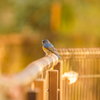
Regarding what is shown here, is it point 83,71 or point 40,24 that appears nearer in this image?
point 83,71

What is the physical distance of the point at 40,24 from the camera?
2180cm

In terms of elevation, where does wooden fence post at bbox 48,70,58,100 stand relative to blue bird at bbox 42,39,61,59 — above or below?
below

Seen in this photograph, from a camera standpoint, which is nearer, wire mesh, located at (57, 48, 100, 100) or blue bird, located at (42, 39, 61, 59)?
blue bird, located at (42, 39, 61, 59)

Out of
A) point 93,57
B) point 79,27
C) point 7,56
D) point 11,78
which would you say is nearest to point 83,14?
point 79,27

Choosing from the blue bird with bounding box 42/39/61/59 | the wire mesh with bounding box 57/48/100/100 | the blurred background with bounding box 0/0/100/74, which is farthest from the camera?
the blurred background with bounding box 0/0/100/74

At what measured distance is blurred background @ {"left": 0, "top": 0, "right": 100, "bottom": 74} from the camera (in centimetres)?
1877

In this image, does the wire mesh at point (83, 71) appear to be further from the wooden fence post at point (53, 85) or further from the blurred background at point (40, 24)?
the blurred background at point (40, 24)

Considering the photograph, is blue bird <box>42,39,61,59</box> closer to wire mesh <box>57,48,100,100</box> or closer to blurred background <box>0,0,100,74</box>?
wire mesh <box>57,48,100,100</box>

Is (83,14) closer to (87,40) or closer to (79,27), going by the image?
(79,27)

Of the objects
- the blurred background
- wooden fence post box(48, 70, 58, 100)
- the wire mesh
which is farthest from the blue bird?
the blurred background

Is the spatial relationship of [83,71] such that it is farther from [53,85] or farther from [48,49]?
[53,85]

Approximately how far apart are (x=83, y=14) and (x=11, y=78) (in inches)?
730

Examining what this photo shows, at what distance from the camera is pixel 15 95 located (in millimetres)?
2395

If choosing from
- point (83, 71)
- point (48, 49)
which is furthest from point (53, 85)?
point (83, 71)
